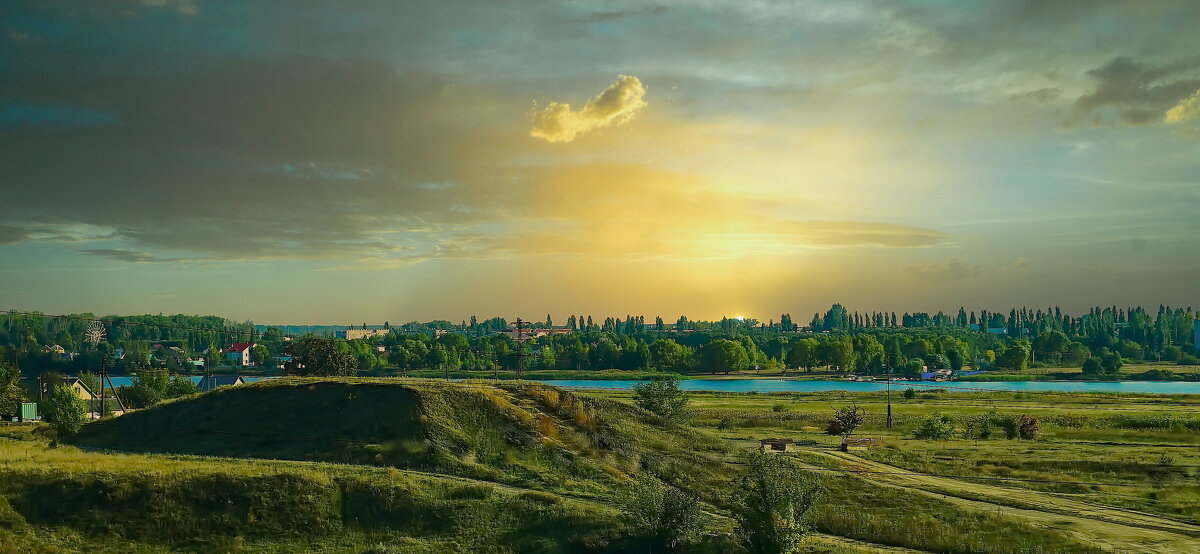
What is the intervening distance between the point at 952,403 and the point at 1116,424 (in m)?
40.0

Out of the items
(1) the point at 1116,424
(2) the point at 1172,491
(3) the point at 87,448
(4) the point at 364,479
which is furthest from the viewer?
(1) the point at 1116,424

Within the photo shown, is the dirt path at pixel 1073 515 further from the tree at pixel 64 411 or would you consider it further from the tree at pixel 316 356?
the tree at pixel 316 356

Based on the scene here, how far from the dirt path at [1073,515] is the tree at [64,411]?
193ft

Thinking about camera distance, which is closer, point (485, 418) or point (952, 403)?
point (485, 418)

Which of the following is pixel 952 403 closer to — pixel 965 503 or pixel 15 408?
pixel 965 503

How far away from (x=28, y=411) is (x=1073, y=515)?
388 ft

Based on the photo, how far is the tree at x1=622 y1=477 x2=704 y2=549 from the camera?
36.2 meters

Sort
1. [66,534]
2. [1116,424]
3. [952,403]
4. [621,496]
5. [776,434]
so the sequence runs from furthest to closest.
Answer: [952,403] < [1116,424] < [776,434] < [621,496] < [66,534]

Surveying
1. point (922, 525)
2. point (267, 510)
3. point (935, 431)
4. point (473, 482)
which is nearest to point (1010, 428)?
point (935, 431)

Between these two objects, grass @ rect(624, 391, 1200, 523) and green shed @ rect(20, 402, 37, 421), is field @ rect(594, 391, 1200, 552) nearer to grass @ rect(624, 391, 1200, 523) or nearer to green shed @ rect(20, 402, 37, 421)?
grass @ rect(624, 391, 1200, 523)

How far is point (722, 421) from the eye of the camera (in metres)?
94.0

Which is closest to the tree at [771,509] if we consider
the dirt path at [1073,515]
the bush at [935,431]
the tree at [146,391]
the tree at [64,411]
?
the dirt path at [1073,515]

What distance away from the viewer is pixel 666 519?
36531 mm

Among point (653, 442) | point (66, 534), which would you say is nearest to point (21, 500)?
point (66, 534)
